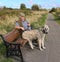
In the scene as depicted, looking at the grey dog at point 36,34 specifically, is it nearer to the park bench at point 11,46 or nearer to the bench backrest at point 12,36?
the bench backrest at point 12,36

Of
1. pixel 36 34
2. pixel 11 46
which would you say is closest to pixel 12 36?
pixel 11 46

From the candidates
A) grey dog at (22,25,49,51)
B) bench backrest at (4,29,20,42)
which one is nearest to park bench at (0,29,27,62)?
bench backrest at (4,29,20,42)

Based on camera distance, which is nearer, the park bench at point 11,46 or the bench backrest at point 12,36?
the park bench at point 11,46

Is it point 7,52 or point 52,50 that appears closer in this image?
point 7,52

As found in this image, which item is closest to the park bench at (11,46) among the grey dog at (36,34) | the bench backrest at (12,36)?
the bench backrest at (12,36)

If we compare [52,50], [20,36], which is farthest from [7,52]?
[52,50]

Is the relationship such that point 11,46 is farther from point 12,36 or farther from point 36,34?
point 36,34

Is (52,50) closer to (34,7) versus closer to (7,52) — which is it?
(7,52)

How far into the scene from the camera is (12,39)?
26.6 ft

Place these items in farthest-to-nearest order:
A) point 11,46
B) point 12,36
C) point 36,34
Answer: point 36,34
point 12,36
point 11,46

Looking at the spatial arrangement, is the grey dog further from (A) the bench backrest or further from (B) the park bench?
(B) the park bench

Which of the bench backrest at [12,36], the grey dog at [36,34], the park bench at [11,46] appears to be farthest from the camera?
the grey dog at [36,34]

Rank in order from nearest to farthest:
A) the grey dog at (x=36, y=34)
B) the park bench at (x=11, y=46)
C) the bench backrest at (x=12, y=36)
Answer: the park bench at (x=11, y=46) < the bench backrest at (x=12, y=36) < the grey dog at (x=36, y=34)

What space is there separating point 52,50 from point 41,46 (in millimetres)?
533
